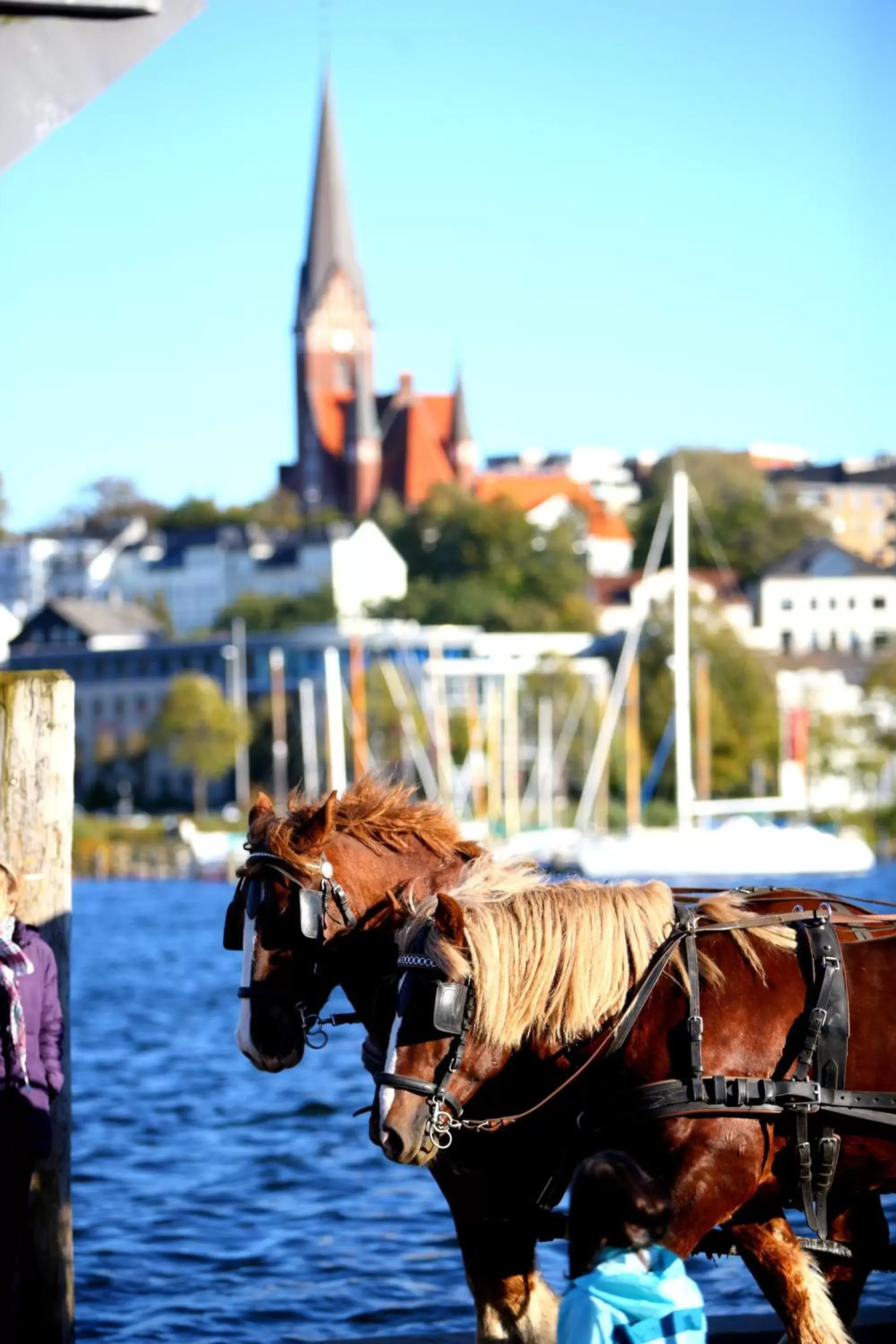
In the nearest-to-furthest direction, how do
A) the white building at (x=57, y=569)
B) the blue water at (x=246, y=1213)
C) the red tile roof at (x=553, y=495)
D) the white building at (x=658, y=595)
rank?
the blue water at (x=246, y=1213)
the white building at (x=658, y=595)
the red tile roof at (x=553, y=495)
the white building at (x=57, y=569)

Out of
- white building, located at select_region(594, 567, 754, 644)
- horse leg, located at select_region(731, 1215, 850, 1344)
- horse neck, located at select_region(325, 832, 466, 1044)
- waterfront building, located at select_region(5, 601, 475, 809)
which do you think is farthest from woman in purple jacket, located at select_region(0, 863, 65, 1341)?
white building, located at select_region(594, 567, 754, 644)

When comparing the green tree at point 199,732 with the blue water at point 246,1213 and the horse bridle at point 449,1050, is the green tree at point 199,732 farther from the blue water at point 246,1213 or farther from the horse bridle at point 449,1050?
the horse bridle at point 449,1050

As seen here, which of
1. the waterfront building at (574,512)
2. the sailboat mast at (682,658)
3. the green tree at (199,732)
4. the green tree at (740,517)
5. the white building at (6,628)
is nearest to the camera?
the white building at (6,628)

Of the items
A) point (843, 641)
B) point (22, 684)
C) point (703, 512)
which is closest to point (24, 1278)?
point (22, 684)

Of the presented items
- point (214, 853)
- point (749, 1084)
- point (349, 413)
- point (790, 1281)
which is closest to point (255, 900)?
point (749, 1084)

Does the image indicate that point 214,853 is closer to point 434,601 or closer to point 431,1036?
point 434,601

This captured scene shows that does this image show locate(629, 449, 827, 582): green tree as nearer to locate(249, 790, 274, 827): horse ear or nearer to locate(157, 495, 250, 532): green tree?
locate(157, 495, 250, 532): green tree

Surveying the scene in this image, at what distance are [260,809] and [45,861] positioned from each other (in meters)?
0.73

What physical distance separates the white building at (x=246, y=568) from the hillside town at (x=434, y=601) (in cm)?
22

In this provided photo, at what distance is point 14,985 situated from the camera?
19.5 ft

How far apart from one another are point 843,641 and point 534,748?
3013 cm

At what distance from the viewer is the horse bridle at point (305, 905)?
20.2ft

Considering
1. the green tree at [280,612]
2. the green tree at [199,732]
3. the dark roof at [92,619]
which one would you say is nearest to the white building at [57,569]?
the dark roof at [92,619]

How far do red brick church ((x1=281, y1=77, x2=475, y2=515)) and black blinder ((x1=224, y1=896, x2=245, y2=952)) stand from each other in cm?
14496
